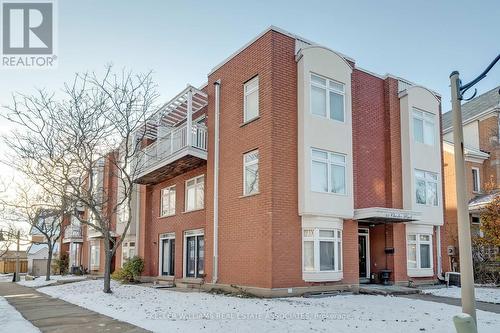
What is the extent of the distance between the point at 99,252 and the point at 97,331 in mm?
25710

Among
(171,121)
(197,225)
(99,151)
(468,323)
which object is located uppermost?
(171,121)

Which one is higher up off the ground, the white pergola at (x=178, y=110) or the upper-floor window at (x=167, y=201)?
the white pergola at (x=178, y=110)

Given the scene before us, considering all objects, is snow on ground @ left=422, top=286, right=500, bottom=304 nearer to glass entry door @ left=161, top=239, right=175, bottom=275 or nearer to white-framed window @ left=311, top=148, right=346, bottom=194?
white-framed window @ left=311, top=148, right=346, bottom=194

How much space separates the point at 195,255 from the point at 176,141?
16.8 ft

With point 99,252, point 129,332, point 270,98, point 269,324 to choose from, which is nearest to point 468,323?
point 269,324

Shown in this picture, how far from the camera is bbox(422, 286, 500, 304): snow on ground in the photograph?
1503cm

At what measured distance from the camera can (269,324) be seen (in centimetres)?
973

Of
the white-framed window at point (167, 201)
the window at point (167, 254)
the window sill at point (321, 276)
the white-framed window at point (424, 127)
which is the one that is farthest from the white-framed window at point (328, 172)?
the window at point (167, 254)

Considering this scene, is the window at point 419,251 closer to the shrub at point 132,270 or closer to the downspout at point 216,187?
the downspout at point 216,187

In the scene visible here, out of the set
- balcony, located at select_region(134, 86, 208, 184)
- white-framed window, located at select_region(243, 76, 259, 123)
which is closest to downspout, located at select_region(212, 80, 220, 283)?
balcony, located at select_region(134, 86, 208, 184)

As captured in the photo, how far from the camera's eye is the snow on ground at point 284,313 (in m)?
9.63

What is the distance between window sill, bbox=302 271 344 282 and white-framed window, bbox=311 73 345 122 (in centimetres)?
551

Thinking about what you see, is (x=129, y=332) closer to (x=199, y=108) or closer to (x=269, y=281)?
(x=269, y=281)

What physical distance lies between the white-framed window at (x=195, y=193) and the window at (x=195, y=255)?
137 cm
